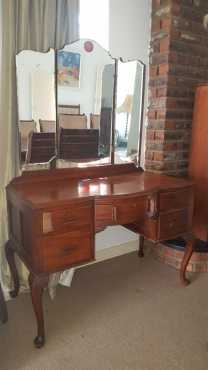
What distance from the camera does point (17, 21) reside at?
5.81 ft

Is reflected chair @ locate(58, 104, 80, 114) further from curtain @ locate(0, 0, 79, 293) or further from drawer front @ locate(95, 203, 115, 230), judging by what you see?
drawer front @ locate(95, 203, 115, 230)

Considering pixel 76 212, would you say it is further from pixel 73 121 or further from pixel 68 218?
pixel 73 121

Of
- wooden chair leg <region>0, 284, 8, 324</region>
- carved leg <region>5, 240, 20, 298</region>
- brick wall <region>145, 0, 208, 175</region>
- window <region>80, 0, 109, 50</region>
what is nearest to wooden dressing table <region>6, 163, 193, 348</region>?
carved leg <region>5, 240, 20, 298</region>

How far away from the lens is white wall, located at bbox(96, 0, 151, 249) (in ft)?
7.30

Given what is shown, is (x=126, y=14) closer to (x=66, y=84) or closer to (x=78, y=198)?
(x=66, y=84)

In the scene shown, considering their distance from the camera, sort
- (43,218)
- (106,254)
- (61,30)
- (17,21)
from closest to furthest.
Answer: (43,218) < (17,21) < (61,30) < (106,254)

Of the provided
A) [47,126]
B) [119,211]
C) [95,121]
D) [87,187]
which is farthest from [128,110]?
[119,211]

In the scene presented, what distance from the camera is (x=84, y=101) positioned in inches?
81.9

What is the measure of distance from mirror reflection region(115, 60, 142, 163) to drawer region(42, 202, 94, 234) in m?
0.84

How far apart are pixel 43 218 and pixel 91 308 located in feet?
2.77

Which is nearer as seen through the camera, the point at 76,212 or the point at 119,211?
the point at 76,212

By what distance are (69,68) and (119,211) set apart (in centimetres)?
103

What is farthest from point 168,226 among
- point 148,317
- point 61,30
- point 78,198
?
point 61,30

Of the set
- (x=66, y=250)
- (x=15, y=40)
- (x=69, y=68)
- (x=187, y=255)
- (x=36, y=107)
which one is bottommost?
(x=187, y=255)
